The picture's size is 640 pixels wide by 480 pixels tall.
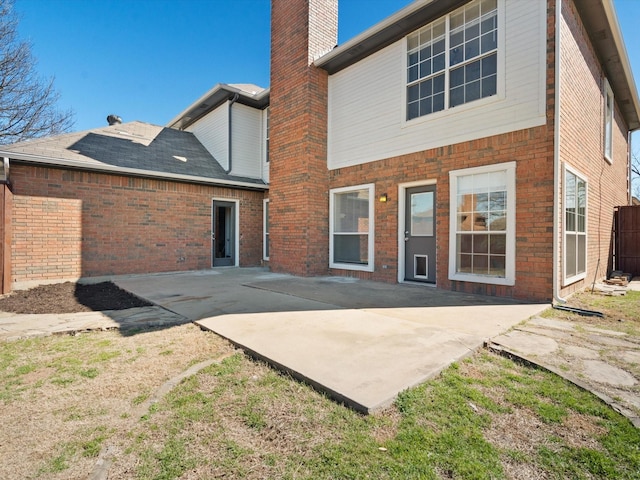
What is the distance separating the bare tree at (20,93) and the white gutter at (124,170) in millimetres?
10010

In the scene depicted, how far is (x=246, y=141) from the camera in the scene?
1237cm

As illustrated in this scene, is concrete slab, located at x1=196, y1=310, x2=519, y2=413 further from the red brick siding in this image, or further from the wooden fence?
the wooden fence

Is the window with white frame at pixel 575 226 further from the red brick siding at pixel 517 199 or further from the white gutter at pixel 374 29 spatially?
the white gutter at pixel 374 29

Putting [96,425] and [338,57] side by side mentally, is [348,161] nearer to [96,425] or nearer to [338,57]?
[338,57]

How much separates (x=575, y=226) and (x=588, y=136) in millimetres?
2199

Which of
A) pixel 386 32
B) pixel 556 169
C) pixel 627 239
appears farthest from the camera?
pixel 627 239

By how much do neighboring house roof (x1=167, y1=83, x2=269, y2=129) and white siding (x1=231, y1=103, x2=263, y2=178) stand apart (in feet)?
1.13

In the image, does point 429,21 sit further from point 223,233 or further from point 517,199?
point 223,233

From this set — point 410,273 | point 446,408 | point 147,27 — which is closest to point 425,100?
point 410,273

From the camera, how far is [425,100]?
720 cm

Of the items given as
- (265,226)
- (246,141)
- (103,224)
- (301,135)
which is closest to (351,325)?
(301,135)

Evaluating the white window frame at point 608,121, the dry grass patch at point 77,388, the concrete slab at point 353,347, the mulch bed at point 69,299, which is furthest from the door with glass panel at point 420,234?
the mulch bed at point 69,299

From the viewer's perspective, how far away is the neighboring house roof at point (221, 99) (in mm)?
11508

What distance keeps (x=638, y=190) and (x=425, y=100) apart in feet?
79.3
